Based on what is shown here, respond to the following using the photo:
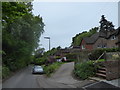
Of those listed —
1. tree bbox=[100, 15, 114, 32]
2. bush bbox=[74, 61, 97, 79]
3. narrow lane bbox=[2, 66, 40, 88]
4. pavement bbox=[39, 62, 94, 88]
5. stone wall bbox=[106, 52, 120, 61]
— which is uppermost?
tree bbox=[100, 15, 114, 32]

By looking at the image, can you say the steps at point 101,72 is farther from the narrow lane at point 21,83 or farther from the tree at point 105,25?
the tree at point 105,25

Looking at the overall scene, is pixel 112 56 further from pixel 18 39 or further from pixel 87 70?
pixel 18 39

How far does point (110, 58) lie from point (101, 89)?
6028 millimetres

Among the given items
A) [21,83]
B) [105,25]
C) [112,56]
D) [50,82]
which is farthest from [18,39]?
[105,25]

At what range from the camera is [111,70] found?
12.4m

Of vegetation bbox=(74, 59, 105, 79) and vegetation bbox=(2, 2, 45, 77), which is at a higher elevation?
vegetation bbox=(2, 2, 45, 77)

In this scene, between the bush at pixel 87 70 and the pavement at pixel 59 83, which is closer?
the pavement at pixel 59 83

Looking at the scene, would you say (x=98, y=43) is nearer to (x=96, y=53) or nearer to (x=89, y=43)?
(x=89, y=43)

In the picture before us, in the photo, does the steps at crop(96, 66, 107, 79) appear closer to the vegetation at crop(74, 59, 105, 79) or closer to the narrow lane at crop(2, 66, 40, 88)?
the vegetation at crop(74, 59, 105, 79)

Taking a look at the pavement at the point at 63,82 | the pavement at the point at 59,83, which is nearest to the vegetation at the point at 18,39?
the pavement at the point at 59,83

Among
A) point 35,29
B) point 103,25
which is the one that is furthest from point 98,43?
point 103,25

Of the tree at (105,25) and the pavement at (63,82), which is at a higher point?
the tree at (105,25)

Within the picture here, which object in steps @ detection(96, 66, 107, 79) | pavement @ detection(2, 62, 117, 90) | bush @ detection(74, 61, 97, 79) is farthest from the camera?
bush @ detection(74, 61, 97, 79)

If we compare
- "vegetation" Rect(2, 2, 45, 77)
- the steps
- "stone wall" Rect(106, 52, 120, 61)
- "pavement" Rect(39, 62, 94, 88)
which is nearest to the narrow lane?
"pavement" Rect(39, 62, 94, 88)
